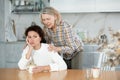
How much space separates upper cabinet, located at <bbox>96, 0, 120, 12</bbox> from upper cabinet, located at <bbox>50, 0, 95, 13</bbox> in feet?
0.27

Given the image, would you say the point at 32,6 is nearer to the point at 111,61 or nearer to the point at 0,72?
the point at 0,72

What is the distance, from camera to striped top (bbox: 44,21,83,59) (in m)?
2.75

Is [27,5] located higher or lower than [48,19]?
higher

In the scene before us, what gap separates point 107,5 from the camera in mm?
3693

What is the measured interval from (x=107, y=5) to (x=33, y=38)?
155 centimetres

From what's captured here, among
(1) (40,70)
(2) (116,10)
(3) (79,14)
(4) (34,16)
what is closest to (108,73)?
(1) (40,70)

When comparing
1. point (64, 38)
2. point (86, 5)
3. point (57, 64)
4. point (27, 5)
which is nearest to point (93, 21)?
point (86, 5)

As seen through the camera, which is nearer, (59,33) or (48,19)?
(48,19)

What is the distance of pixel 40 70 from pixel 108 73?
0.56 meters

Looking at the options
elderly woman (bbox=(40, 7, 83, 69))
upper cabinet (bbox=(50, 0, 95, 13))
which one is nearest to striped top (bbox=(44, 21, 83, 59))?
elderly woman (bbox=(40, 7, 83, 69))

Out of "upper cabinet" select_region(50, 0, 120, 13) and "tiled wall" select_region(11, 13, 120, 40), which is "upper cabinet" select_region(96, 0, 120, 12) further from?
"tiled wall" select_region(11, 13, 120, 40)

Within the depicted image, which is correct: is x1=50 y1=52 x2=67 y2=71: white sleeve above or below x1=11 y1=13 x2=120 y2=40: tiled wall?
below

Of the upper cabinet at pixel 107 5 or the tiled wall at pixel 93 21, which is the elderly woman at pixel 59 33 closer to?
the upper cabinet at pixel 107 5

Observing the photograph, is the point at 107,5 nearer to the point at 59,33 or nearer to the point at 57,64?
the point at 59,33
